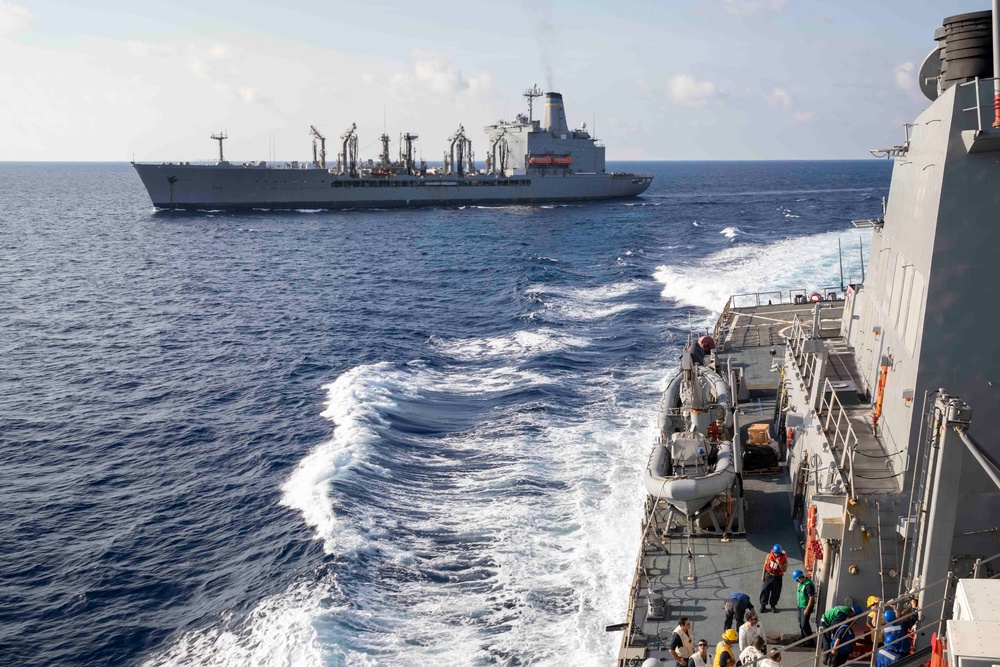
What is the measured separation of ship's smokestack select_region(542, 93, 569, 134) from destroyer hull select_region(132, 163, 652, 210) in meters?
9.29

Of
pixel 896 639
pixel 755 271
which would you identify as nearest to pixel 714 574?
pixel 896 639

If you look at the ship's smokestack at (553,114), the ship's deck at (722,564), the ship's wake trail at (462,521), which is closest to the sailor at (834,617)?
the ship's deck at (722,564)

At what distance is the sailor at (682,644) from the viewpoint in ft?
43.4

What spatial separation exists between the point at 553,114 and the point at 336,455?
12355 cm

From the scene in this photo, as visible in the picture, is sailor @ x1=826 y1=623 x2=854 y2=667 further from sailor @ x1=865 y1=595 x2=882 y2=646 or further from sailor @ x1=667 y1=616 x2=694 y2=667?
sailor @ x1=667 y1=616 x2=694 y2=667

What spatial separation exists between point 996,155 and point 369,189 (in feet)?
402

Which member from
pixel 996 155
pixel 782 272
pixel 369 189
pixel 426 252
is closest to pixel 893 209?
pixel 996 155

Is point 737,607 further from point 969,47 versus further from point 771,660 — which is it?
point 969,47

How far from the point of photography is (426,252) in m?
85.9

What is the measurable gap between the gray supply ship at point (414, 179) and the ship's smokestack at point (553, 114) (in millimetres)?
171

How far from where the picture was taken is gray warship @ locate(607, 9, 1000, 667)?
11.6 m

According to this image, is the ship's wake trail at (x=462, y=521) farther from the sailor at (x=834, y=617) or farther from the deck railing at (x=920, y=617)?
the deck railing at (x=920, y=617)

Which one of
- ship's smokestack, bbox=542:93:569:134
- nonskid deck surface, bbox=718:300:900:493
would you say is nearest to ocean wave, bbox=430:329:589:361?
nonskid deck surface, bbox=718:300:900:493

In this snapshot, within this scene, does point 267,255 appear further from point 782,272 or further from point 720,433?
point 720,433
